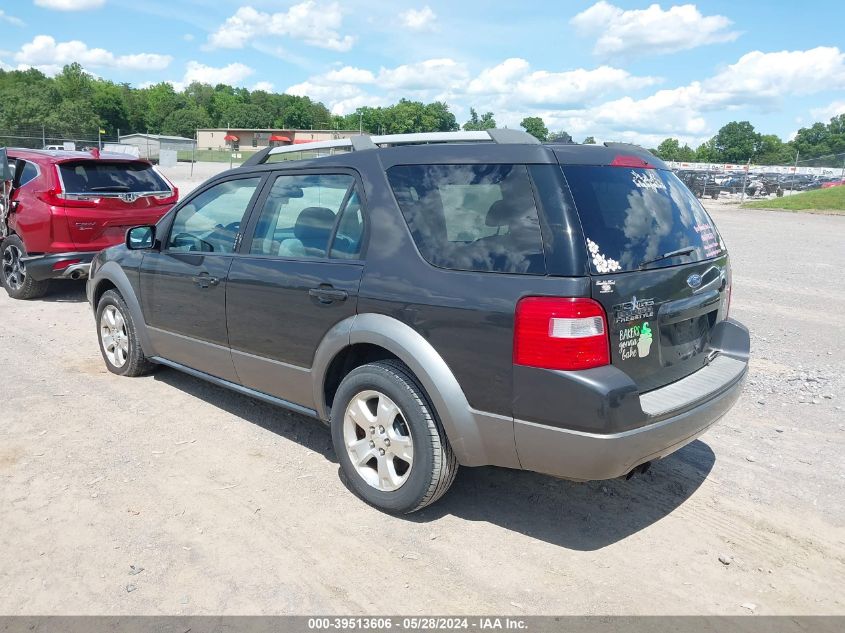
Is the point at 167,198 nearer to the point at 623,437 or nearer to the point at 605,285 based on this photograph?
the point at 605,285

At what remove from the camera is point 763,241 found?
16.3 metres

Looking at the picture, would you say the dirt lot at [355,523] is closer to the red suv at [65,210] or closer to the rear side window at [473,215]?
the rear side window at [473,215]

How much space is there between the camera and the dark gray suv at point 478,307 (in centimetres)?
290

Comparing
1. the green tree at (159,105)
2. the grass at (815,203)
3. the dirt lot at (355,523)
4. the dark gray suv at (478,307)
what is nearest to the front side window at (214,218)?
the dark gray suv at (478,307)

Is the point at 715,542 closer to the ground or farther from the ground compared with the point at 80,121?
closer to the ground

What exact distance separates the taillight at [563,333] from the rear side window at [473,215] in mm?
186

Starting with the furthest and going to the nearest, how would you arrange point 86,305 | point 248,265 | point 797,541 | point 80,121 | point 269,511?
1. point 80,121
2. point 86,305
3. point 248,265
4. point 269,511
5. point 797,541

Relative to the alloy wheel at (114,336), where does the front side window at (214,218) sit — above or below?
above

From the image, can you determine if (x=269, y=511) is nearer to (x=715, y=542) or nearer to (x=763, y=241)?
(x=715, y=542)

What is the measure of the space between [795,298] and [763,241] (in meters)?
7.94

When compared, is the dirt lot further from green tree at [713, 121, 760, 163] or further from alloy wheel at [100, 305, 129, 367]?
green tree at [713, 121, 760, 163]

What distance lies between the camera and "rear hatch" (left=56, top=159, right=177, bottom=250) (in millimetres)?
8070

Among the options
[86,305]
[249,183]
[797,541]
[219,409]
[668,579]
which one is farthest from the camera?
[86,305]

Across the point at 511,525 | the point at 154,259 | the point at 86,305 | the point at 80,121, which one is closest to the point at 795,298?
the point at 511,525
